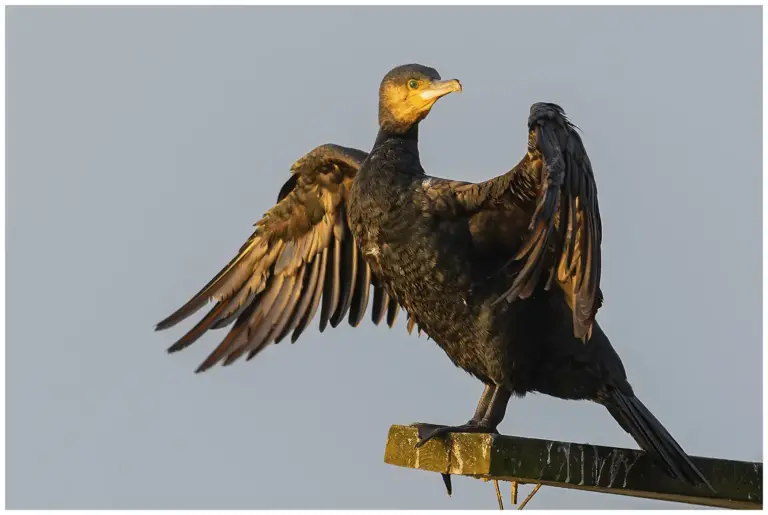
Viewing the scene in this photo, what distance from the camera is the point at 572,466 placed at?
7172 mm

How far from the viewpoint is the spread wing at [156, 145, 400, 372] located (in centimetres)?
920

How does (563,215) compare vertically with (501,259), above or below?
above

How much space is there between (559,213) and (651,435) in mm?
1202

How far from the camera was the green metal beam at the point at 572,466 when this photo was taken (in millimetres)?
7012

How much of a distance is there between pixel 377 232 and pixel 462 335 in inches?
26.1

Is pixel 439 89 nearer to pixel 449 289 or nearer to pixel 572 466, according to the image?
pixel 449 289

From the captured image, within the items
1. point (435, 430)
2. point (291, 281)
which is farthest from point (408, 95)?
point (435, 430)

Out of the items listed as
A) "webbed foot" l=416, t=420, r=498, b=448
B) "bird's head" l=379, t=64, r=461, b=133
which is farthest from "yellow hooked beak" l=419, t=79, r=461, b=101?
"webbed foot" l=416, t=420, r=498, b=448

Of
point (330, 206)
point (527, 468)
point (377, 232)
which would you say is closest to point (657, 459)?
point (527, 468)

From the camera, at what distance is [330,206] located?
9.16 m

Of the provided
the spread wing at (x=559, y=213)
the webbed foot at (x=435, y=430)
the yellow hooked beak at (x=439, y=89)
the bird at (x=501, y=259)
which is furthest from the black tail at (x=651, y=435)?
the yellow hooked beak at (x=439, y=89)

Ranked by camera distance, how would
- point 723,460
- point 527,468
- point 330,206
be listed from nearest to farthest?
point 527,468
point 723,460
point 330,206

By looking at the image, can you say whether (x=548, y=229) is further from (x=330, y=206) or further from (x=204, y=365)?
(x=204, y=365)

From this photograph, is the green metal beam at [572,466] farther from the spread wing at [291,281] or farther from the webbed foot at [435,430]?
the spread wing at [291,281]
